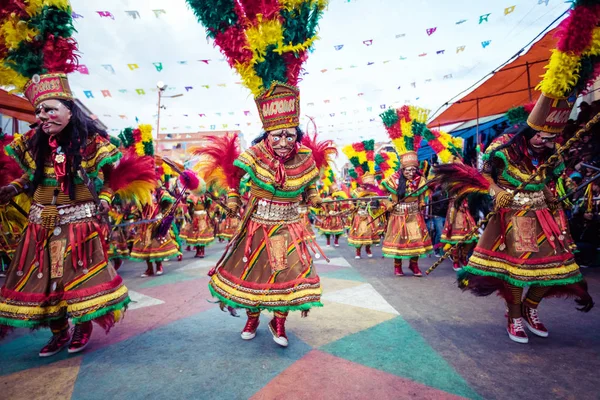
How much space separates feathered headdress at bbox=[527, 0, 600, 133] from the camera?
2494 millimetres

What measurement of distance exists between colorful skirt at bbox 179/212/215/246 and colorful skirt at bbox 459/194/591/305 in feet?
23.3

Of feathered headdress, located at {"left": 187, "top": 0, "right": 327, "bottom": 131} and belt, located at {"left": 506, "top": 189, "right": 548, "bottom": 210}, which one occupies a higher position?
feathered headdress, located at {"left": 187, "top": 0, "right": 327, "bottom": 131}

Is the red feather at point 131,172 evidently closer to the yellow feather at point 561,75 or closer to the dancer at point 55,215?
the dancer at point 55,215

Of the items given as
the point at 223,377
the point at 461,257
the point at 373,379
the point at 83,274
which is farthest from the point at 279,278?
the point at 461,257

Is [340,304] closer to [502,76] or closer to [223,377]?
[223,377]

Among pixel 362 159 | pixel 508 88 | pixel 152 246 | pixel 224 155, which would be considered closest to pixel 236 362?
pixel 224 155

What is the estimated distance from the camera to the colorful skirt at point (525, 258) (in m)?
2.92

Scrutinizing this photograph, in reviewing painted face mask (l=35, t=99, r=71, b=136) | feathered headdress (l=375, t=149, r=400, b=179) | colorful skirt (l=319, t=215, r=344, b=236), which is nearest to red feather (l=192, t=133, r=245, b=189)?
painted face mask (l=35, t=99, r=71, b=136)

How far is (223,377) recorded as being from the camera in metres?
2.38

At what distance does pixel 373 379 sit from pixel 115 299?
2112 mm

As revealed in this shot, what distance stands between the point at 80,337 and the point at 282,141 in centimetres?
240

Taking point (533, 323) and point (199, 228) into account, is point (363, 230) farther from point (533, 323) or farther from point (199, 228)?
point (533, 323)

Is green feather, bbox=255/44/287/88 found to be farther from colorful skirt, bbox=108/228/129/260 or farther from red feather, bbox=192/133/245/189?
colorful skirt, bbox=108/228/129/260

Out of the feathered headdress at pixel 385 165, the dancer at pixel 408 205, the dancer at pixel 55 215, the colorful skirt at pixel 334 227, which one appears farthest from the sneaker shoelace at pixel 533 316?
the colorful skirt at pixel 334 227
